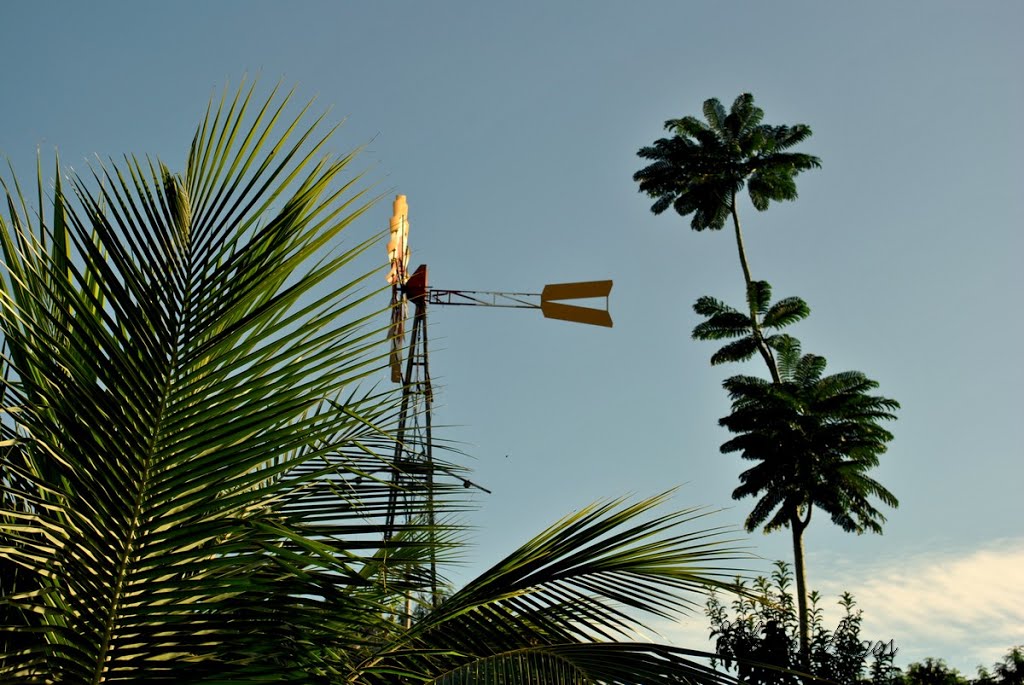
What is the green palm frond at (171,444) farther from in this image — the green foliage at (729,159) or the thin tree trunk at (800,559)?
the green foliage at (729,159)

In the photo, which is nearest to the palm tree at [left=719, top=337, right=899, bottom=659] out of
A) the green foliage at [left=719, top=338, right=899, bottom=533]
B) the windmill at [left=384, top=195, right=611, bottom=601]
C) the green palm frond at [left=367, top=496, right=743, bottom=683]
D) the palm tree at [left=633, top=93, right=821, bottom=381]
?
the green foliage at [left=719, top=338, right=899, bottom=533]

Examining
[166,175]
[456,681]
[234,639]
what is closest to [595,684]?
[456,681]

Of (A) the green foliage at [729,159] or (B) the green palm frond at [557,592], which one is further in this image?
(A) the green foliage at [729,159]

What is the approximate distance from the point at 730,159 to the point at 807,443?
9.27 metres

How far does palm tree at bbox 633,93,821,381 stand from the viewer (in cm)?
3194

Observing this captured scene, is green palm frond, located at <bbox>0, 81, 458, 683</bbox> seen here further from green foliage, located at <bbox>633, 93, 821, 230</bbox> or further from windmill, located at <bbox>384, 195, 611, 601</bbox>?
green foliage, located at <bbox>633, 93, 821, 230</bbox>

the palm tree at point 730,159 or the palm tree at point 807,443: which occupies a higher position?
the palm tree at point 730,159

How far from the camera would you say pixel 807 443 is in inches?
1143

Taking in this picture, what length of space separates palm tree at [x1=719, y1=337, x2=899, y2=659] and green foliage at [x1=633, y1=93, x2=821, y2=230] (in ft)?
17.4

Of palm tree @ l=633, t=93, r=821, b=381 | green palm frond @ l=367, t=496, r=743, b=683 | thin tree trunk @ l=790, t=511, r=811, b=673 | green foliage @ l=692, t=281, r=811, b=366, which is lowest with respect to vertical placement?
green palm frond @ l=367, t=496, r=743, b=683

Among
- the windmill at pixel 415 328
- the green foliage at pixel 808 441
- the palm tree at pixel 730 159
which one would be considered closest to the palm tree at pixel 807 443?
the green foliage at pixel 808 441

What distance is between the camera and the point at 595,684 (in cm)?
177

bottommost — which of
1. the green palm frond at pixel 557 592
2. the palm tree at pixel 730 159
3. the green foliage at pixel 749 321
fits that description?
the green palm frond at pixel 557 592

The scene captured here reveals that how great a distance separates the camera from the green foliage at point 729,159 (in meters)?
31.9
